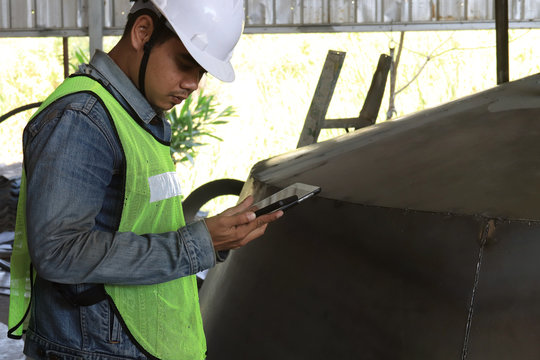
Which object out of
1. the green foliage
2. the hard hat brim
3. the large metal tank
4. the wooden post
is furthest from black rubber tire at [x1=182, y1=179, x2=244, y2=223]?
the green foliage

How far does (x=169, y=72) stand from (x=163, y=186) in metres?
0.23

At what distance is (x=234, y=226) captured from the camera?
1570 mm

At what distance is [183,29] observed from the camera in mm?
1574

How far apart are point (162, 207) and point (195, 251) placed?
5.7 inches

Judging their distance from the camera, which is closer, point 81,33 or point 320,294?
point 320,294

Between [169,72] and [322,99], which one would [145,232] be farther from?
[322,99]

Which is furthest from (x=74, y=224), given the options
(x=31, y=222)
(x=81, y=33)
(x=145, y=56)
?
(x=81, y=33)

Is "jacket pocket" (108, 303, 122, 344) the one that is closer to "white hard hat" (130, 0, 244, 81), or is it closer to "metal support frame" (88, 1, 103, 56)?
"white hard hat" (130, 0, 244, 81)

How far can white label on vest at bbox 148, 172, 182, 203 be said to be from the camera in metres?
1.56

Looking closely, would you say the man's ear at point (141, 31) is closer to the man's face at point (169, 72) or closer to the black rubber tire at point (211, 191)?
the man's face at point (169, 72)

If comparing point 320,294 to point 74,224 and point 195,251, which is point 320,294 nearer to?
point 195,251

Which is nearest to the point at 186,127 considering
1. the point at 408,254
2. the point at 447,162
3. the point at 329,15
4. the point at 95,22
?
the point at 95,22

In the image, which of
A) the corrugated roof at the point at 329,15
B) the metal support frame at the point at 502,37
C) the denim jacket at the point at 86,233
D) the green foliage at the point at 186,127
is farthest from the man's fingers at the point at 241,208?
the green foliage at the point at 186,127

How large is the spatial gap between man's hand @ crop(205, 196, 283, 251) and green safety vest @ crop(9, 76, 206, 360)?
0.37ft
